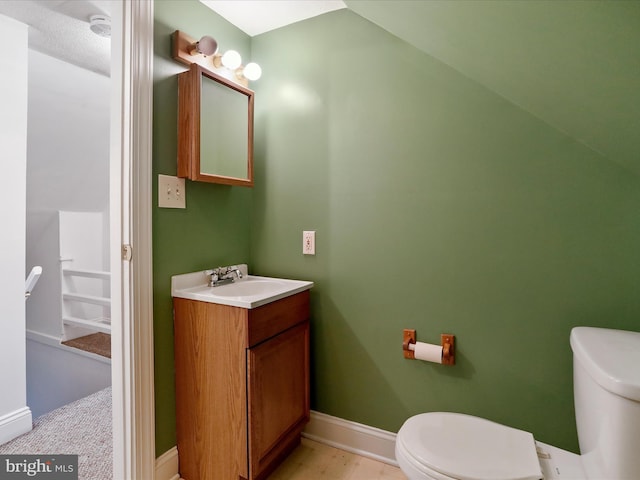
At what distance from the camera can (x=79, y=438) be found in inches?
72.9

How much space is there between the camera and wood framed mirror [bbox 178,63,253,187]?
150 cm

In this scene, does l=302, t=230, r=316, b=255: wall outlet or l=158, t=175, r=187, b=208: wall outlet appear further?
l=302, t=230, r=316, b=255: wall outlet

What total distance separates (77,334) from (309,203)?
2.55m

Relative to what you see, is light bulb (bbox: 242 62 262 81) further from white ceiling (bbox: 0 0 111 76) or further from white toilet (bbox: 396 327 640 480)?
white toilet (bbox: 396 327 640 480)

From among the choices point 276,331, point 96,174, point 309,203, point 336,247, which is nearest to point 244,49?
point 309,203

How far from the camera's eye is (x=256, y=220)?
200 centimetres

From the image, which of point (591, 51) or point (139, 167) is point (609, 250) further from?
point (139, 167)

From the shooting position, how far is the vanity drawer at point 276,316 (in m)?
1.35

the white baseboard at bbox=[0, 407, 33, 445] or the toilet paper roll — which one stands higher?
the toilet paper roll

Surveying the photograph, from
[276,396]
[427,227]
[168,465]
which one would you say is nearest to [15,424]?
[168,465]

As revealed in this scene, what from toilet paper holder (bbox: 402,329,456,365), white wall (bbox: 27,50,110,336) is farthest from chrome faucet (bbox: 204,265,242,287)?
white wall (bbox: 27,50,110,336)

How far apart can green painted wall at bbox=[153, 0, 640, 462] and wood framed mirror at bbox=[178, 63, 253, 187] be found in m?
0.07

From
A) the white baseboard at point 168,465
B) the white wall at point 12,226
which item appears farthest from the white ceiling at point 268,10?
the white baseboard at point 168,465

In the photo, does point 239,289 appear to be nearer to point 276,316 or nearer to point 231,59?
point 276,316
